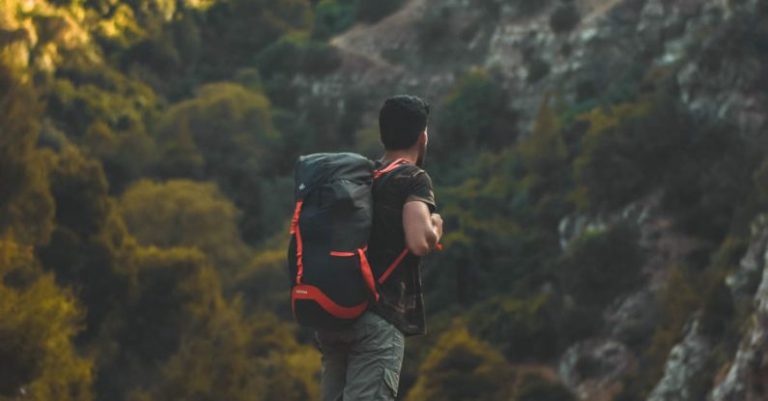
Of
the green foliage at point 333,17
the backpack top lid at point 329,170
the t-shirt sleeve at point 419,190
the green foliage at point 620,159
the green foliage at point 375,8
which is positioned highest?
the backpack top lid at point 329,170

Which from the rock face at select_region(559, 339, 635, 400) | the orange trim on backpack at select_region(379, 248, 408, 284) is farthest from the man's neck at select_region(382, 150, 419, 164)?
the rock face at select_region(559, 339, 635, 400)

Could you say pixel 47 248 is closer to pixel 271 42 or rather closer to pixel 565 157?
pixel 565 157

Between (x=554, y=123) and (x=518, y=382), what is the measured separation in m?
17.2

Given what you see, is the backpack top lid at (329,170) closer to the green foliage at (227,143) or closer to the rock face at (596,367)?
the rock face at (596,367)

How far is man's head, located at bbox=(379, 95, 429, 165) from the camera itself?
22.3 ft

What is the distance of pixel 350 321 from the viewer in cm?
656

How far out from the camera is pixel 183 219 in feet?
195

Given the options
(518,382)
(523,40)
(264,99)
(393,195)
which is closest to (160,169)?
(264,99)

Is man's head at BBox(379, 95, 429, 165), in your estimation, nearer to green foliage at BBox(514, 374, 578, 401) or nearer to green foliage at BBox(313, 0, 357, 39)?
green foliage at BBox(514, 374, 578, 401)

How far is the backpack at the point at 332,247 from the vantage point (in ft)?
21.3

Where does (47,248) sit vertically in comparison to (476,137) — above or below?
above

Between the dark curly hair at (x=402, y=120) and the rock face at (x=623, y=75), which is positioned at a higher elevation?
the dark curly hair at (x=402, y=120)

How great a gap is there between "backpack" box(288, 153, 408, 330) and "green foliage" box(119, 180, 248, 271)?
49.4 metres

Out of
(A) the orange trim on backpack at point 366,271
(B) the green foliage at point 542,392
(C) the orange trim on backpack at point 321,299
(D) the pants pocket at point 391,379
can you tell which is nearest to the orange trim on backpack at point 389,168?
(A) the orange trim on backpack at point 366,271
